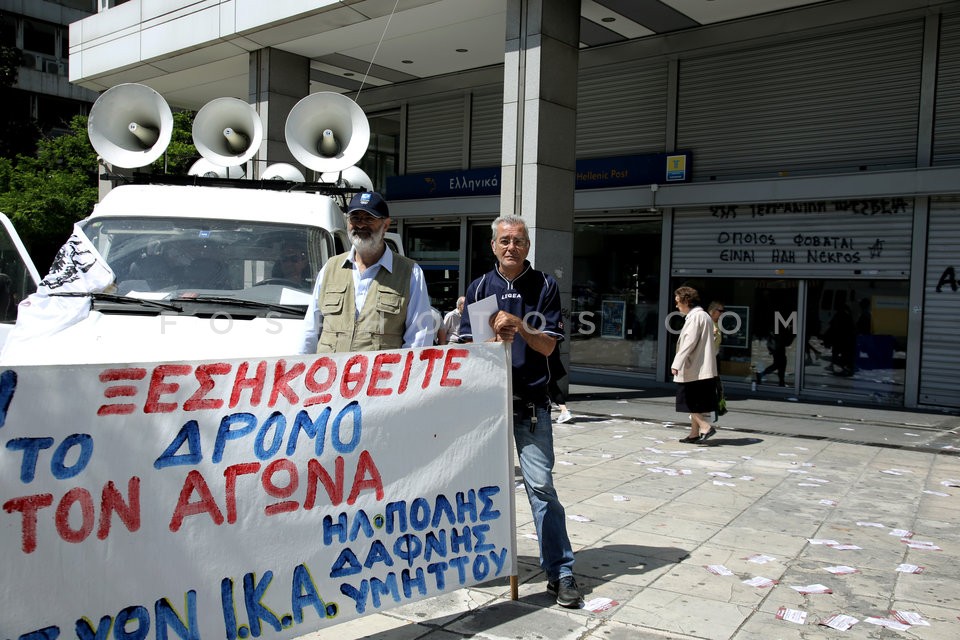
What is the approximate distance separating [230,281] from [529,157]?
756 centimetres

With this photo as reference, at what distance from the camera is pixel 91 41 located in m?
19.0

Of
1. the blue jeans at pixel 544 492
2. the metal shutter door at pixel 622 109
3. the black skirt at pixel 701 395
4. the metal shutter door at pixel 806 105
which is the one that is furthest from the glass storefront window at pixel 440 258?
the blue jeans at pixel 544 492

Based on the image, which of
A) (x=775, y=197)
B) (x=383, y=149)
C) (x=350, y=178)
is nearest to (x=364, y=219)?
(x=350, y=178)

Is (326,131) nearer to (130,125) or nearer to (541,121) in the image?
(130,125)

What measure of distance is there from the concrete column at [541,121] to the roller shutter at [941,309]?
5.93m

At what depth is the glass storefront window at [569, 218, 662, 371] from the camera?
1611 cm

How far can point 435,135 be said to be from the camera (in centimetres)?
1939

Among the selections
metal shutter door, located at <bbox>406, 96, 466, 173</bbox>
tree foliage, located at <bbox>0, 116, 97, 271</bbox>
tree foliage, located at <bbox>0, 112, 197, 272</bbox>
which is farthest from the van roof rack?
tree foliage, located at <bbox>0, 116, 97, 271</bbox>

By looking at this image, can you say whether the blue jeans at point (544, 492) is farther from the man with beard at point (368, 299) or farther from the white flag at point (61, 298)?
the white flag at point (61, 298)

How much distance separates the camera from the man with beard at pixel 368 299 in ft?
13.5

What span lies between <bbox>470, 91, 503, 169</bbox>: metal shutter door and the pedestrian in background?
45.6ft

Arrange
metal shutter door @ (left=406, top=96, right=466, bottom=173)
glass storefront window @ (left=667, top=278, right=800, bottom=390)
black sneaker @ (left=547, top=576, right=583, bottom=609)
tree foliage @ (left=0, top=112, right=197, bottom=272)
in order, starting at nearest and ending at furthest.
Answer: black sneaker @ (left=547, top=576, right=583, bottom=609), glass storefront window @ (left=667, top=278, right=800, bottom=390), metal shutter door @ (left=406, top=96, right=466, bottom=173), tree foliage @ (left=0, top=112, right=197, bottom=272)

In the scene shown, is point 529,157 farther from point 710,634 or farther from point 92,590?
point 92,590

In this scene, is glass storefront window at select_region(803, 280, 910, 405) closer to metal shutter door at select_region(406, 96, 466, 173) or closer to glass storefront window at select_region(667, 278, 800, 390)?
glass storefront window at select_region(667, 278, 800, 390)
